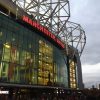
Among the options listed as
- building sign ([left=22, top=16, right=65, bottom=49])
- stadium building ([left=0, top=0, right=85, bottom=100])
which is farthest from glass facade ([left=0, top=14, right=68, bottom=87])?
building sign ([left=22, top=16, right=65, bottom=49])

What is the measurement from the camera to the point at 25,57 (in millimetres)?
38125

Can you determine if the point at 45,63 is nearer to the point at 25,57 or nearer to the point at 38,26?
the point at 38,26

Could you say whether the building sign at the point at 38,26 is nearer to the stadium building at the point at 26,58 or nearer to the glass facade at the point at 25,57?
the stadium building at the point at 26,58

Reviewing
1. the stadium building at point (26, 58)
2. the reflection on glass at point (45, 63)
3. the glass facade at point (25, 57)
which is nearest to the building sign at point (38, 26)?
the stadium building at point (26, 58)

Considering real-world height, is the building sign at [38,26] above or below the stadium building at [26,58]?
above

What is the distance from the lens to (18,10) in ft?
124

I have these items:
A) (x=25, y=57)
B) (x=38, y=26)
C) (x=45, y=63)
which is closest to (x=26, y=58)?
(x=25, y=57)

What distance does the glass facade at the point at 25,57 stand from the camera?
33.4 m

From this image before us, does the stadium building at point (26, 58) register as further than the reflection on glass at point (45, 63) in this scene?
No

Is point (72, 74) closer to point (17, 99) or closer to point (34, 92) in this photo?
point (34, 92)

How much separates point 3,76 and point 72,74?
33.4 meters

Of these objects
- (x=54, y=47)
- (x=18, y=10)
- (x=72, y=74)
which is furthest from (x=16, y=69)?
(x=72, y=74)

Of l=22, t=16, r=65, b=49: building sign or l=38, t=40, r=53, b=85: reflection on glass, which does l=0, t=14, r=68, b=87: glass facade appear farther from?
l=22, t=16, r=65, b=49: building sign

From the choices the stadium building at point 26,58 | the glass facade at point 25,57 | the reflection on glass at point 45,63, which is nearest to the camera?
the stadium building at point 26,58
